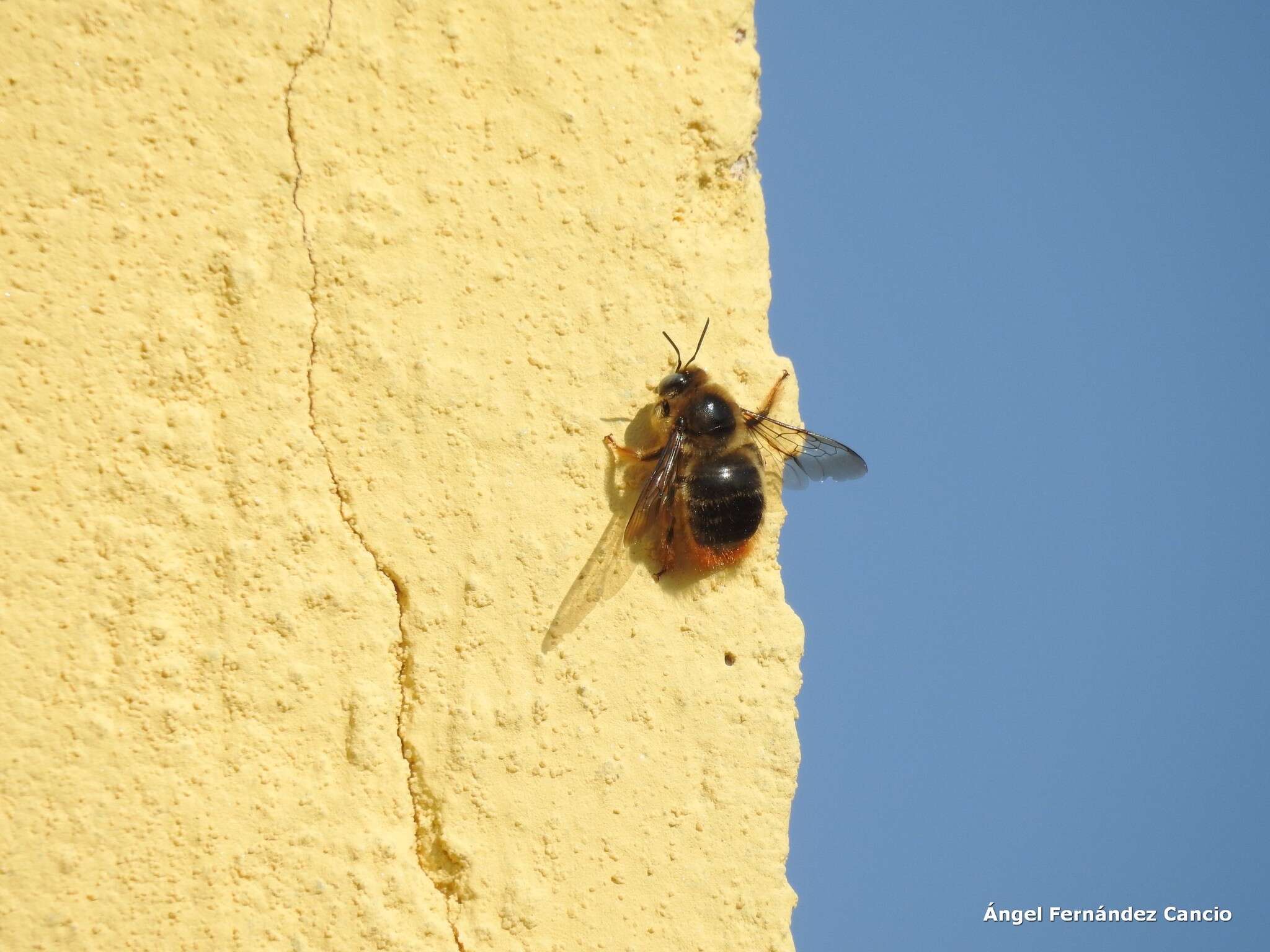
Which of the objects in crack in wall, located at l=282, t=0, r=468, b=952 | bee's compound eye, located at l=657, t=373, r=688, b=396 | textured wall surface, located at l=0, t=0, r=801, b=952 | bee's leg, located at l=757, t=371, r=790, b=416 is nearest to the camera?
textured wall surface, located at l=0, t=0, r=801, b=952

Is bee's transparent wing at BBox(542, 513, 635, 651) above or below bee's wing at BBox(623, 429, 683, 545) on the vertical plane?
below

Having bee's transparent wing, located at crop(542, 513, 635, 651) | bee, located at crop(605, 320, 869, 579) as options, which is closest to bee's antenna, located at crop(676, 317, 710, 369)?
bee, located at crop(605, 320, 869, 579)

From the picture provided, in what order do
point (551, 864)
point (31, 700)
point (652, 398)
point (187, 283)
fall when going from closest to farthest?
point (31, 700)
point (187, 283)
point (551, 864)
point (652, 398)

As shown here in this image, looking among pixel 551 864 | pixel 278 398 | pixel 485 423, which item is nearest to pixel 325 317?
pixel 278 398

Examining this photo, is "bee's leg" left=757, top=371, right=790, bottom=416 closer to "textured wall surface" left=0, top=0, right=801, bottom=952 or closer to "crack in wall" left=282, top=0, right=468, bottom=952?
"textured wall surface" left=0, top=0, right=801, bottom=952

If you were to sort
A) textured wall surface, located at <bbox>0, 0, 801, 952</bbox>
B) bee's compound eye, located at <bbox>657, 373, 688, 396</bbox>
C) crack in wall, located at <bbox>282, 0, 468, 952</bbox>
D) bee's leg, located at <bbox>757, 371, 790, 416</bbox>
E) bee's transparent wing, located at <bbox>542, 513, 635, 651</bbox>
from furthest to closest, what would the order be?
bee's leg, located at <bbox>757, 371, 790, 416</bbox>
bee's compound eye, located at <bbox>657, 373, 688, 396</bbox>
bee's transparent wing, located at <bbox>542, 513, 635, 651</bbox>
crack in wall, located at <bbox>282, 0, 468, 952</bbox>
textured wall surface, located at <bbox>0, 0, 801, 952</bbox>

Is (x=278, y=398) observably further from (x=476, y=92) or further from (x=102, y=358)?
(x=476, y=92)

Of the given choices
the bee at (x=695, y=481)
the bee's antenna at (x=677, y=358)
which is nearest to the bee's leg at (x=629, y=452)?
the bee at (x=695, y=481)

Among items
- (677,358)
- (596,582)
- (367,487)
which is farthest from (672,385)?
(367,487)
